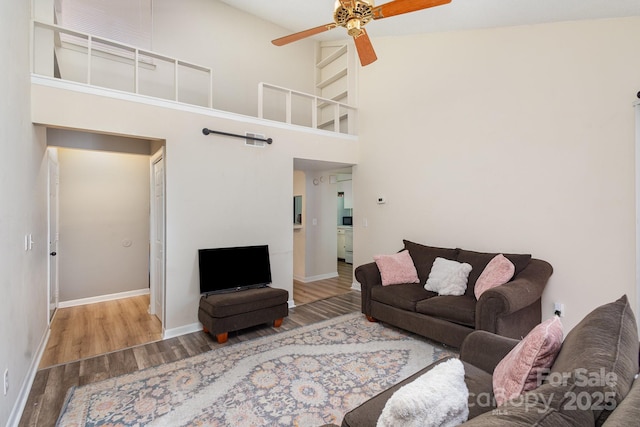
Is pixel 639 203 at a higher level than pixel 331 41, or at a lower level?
lower

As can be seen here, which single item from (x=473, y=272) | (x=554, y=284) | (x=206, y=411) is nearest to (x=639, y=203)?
(x=554, y=284)

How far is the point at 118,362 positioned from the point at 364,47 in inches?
140

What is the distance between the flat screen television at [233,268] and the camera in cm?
344

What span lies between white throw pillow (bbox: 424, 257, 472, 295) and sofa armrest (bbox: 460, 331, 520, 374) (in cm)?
132

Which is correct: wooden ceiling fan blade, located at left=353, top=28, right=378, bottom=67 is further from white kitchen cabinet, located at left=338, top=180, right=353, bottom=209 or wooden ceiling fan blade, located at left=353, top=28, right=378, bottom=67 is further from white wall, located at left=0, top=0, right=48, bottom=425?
white kitchen cabinet, located at left=338, top=180, right=353, bottom=209

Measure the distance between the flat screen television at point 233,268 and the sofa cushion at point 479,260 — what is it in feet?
7.68

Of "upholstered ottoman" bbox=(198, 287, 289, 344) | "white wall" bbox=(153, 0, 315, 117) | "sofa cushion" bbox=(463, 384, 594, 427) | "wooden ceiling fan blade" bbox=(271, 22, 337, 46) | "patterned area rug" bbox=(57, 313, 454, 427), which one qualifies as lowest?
"patterned area rug" bbox=(57, 313, 454, 427)

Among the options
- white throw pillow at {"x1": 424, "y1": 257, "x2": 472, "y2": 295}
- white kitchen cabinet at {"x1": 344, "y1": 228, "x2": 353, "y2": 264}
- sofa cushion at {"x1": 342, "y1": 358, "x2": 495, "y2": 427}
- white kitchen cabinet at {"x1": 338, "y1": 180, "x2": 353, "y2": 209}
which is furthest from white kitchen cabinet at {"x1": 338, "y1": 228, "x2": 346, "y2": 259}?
sofa cushion at {"x1": 342, "y1": 358, "x2": 495, "y2": 427}

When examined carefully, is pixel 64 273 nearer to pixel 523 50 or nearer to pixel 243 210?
pixel 243 210

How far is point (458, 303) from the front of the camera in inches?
112

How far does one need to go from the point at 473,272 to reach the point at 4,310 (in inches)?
150

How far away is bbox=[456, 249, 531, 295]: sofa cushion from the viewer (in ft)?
9.90

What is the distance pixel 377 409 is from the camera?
1360mm

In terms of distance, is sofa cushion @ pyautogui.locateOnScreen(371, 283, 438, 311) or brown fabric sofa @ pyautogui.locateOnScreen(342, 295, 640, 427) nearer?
brown fabric sofa @ pyautogui.locateOnScreen(342, 295, 640, 427)
